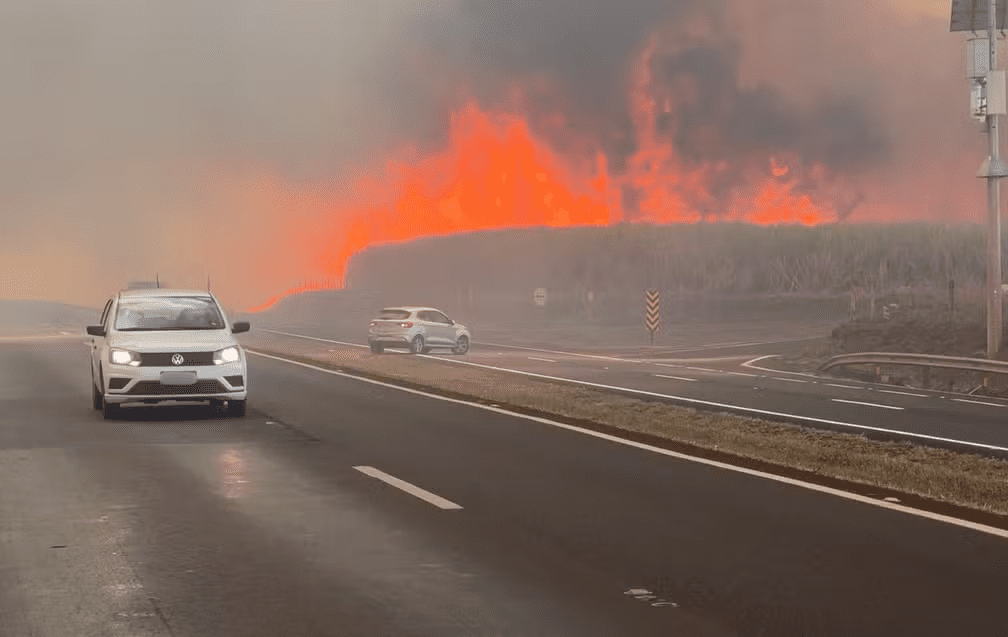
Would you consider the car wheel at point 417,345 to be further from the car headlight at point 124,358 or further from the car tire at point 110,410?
the car headlight at point 124,358

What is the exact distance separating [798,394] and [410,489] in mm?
15718

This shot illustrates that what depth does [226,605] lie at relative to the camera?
7258mm

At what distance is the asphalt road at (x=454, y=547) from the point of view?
699 cm

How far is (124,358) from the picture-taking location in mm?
18984

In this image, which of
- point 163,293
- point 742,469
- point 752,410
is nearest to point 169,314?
point 163,293

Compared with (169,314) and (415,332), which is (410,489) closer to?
(169,314)

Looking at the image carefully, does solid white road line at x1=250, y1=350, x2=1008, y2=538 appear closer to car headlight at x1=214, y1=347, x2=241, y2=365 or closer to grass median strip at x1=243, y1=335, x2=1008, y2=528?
grass median strip at x1=243, y1=335, x2=1008, y2=528

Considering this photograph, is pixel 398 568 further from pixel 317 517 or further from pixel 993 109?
pixel 993 109

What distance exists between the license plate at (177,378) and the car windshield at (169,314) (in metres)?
1.49

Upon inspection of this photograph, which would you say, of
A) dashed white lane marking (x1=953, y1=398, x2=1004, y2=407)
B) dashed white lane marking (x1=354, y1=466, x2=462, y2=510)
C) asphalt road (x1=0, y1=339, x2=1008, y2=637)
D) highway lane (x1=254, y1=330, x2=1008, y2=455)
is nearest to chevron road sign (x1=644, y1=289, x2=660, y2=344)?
highway lane (x1=254, y1=330, x2=1008, y2=455)

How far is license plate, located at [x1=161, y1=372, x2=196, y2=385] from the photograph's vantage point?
18922 mm

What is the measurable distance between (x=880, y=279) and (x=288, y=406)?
13048 centimetres

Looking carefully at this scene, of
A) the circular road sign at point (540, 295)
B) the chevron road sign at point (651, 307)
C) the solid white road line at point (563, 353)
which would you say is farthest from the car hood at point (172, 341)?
the circular road sign at point (540, 295)

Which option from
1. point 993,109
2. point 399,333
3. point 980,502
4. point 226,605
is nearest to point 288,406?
point 980,502
